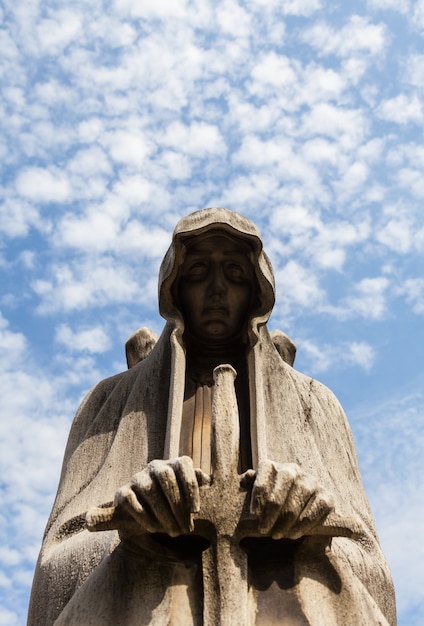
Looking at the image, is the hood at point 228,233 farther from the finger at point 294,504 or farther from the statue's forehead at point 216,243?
the finger at point 294,504

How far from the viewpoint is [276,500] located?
4.21 metres

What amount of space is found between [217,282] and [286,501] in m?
2.48

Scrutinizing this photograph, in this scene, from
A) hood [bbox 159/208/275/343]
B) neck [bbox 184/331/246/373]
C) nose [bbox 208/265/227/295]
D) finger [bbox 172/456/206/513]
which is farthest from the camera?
neck [bbox 184/331/246/373]

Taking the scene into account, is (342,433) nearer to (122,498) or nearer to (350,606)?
(350,606)

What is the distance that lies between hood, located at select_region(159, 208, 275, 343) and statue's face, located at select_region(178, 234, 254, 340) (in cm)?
9

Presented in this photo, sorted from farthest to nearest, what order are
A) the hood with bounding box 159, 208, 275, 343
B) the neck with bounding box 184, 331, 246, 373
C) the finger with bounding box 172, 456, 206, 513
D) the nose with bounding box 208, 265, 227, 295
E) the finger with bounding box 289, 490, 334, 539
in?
the neck with bounding box 184, 331, 246, 373 < the nose with bounding box 208, 265, 227, 295 < the hood with bounding box 159, 208, 275, 343 < the finger with bounding box 289, 490, 334, 539 < the finger with bounding box 172, 456, 206, 513

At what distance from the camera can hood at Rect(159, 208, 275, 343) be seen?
20.9 feet

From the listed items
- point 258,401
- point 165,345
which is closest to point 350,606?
point 258,401

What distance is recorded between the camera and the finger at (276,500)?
4.22 metres

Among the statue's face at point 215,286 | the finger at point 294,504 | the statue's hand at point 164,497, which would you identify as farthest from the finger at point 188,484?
the statue's face at point 215,286

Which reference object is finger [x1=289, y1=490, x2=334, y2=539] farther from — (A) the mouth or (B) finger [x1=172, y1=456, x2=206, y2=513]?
(A) the mouth

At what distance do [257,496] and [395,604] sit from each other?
188 centimetres

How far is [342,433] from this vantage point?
6.75m

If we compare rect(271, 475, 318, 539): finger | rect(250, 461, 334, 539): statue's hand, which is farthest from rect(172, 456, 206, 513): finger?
rect(271, 475, 318, 539): finger
